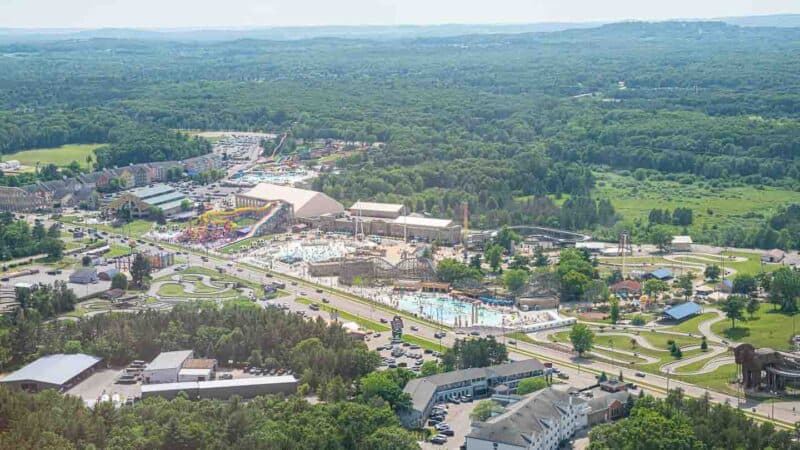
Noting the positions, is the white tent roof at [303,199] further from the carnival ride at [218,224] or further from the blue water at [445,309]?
the blue water at [445,309]

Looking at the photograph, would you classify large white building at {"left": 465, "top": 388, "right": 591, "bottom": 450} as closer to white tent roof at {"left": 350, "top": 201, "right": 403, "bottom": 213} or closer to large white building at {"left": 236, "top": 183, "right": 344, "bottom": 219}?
white tent roof at {"left": 350, "top": 201, "right": 403, "bottom": 213}

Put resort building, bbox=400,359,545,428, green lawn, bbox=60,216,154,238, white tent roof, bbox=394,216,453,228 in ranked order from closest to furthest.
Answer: resort building, bbox=400,359,545,428
white tent roof, bbox=394,216,453,228
green lawn, bbox=60,216,154,238

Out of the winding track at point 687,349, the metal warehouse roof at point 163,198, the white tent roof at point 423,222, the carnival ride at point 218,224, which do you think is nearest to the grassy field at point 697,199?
the white tent roof at point 423,222

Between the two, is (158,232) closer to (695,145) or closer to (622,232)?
(622,232)

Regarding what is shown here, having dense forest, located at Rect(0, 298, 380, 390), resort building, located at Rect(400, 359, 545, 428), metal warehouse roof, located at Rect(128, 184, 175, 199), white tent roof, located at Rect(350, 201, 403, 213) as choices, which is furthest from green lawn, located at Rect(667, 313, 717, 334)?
metal warehouse roof, located at Rect(128, 184, 175, 199)

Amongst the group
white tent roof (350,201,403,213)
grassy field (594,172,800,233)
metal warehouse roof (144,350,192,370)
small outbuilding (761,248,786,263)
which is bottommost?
grassy field (594,172,800,233)


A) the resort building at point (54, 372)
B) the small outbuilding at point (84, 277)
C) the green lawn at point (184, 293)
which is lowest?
the green lawn at point (184, 293)

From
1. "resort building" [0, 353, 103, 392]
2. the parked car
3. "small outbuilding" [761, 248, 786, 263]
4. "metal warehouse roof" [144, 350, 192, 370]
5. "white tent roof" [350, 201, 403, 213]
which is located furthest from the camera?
"white tent roof" [350, 201, 403, 213]
